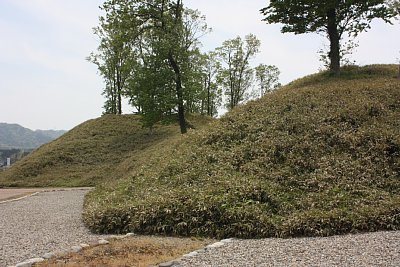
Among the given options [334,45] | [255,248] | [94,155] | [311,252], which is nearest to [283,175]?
[255,248]

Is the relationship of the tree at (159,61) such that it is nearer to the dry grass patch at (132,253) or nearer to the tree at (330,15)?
the tree at (330,15)

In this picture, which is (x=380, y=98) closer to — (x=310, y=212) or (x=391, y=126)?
(x=391, y=126)

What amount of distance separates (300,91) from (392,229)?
8815 millimetres

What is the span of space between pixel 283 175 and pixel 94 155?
18168mm

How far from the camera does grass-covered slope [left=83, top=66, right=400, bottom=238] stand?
798cm

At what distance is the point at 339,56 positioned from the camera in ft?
59.4

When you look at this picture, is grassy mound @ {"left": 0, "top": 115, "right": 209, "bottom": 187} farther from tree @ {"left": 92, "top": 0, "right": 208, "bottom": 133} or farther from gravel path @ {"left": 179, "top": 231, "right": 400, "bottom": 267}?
gravel path @ {"left": 179, "top": 231, "right": 400, "bottom": 267}

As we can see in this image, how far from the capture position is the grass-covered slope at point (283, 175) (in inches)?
314

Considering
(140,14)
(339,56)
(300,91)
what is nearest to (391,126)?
(300,91)

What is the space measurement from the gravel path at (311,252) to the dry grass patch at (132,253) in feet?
1.88

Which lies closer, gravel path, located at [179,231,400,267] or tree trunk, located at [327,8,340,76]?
gravel path, located at [179,231,400,267]

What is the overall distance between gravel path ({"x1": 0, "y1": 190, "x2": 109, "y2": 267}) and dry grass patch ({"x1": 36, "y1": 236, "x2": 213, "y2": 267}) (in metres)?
0.88

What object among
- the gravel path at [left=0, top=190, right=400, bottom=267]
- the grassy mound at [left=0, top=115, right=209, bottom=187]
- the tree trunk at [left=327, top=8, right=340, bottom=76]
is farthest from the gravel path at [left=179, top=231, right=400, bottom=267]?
the grassy mound at [left=0, top=115, right=209, bottom=187]

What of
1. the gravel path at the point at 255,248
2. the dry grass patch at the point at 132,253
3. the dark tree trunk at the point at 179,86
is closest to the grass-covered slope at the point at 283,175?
the gravel path at the point at 255,248
